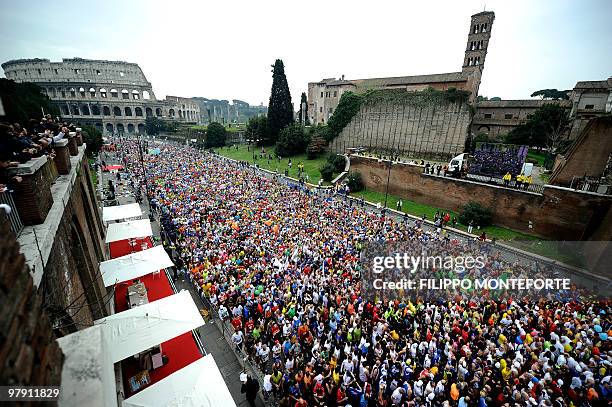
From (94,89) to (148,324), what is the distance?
290 ft

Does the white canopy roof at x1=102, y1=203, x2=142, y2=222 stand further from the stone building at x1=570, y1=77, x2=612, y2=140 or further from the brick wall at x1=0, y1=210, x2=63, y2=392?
the stone building at x1=570, y1=77, x2=612, y2=140

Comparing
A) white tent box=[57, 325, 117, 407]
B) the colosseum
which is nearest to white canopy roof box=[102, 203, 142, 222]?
white tent box=[57, 325, 117, 407]

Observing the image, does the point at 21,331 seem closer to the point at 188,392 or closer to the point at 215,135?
the point at 188,392

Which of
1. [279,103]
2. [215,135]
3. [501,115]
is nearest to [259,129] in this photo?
[279,103]

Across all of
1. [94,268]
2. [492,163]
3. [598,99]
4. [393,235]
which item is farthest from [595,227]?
[598,99]


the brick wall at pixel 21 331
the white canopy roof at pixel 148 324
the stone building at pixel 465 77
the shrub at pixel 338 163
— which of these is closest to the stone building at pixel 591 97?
the stone building at pixel 465 77

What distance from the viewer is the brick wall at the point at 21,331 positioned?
1.65 m

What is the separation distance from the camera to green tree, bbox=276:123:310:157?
38.6 metres

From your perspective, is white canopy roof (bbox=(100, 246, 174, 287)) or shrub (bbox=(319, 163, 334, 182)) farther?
shrub (bbox=(319, 163, 334, 182))

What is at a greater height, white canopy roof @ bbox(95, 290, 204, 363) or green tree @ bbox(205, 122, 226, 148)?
green tree @ bbox(205, 122, 226, 148)

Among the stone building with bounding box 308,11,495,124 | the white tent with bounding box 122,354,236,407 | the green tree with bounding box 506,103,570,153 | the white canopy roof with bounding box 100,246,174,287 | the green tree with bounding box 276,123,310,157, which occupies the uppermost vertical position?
the stone building with bounding box 308,11,495,124

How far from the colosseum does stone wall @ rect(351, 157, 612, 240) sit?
75.6 meters

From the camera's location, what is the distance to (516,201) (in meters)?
18.8

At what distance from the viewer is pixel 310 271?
12094mm
